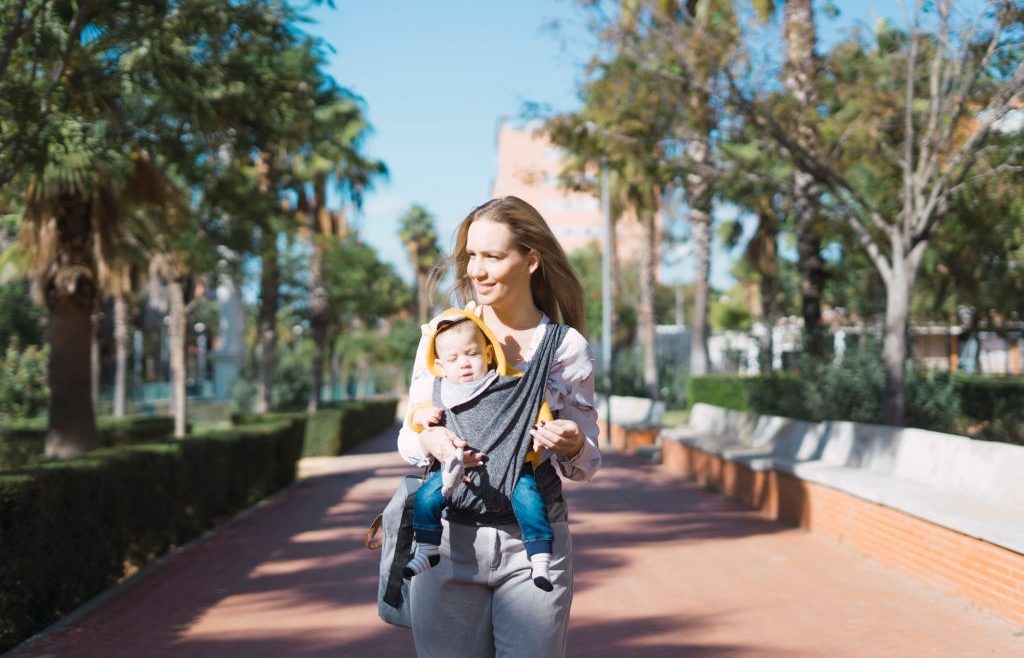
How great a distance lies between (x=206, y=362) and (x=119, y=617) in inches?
2827

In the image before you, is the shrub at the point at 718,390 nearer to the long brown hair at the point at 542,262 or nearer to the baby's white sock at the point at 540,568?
the long brown hair at the point at 542,262

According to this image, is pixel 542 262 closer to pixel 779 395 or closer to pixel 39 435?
pixel 39 435

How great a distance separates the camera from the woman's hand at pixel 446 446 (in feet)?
10.0

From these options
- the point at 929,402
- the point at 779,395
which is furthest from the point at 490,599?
the point at 779,395

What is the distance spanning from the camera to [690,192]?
18.3 m

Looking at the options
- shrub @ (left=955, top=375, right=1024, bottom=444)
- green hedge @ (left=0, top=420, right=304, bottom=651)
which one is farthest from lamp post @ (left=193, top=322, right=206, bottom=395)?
green hedge @ (left=0, top=420, right=304, bottom=651)

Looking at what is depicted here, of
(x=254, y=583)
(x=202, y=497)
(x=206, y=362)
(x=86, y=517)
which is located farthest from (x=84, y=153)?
(x=206, y=362)

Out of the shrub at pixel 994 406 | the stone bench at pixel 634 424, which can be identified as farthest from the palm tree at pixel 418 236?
the shrub at pixel 994 406

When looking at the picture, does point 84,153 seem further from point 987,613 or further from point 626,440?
point 626,440

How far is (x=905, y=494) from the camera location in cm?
927

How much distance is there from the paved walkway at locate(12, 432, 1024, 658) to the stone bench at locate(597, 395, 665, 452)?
12279mm

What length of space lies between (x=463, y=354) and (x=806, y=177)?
15.8 metres

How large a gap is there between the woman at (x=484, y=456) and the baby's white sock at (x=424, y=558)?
23mm

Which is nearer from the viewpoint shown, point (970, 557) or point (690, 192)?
point (970, 557)
